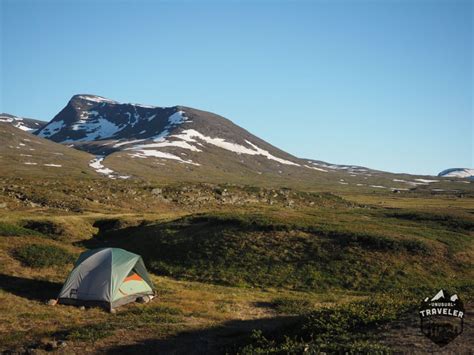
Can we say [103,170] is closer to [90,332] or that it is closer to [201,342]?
[90,332]

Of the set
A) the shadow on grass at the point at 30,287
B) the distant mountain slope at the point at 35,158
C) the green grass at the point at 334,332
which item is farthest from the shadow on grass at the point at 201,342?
the distant mountain slope at the point at 35,158

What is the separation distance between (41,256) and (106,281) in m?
10.2

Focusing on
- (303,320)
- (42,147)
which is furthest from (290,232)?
(42,147)

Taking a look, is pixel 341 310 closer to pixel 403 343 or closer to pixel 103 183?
pixel 403 343

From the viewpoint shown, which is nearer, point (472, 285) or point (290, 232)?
point (472, 285)

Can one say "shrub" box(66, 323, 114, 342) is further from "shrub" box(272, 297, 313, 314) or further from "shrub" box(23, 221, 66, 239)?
"shrub" box(23, 221, 66, 239)

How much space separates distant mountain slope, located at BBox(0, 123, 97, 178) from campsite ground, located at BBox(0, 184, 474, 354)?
67.7 metres

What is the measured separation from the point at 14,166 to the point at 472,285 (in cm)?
12255

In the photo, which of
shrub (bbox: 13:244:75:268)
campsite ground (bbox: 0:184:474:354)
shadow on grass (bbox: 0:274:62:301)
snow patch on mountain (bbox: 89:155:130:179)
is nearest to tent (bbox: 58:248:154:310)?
campsite ground (bbox: 0:184:474:354)

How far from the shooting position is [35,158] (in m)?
141

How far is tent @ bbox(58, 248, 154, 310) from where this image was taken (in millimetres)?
24359

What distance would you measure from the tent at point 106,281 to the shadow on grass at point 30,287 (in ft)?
5.67

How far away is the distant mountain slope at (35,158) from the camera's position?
387ft

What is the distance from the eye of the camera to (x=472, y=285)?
28109 millimetres
